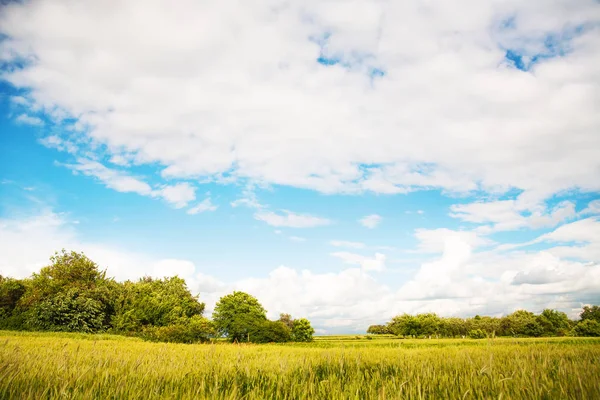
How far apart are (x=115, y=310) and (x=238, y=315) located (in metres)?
23.1

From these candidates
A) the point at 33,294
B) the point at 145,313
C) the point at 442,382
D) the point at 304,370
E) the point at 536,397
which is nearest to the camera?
the point at 536,397

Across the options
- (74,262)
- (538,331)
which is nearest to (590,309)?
(538,331)

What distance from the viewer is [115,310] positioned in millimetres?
50344

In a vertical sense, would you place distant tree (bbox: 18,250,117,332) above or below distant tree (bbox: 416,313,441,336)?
above

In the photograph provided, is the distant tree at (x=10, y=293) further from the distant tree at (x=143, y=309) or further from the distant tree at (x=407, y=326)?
the distant tree at (x=407, y=326)

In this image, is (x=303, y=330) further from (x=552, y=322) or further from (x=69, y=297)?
(x=552, y=322)

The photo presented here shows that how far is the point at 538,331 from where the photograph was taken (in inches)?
3354

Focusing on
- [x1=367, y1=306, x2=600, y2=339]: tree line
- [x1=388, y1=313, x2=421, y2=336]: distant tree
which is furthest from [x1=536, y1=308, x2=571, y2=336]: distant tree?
[x1=388, y1=313, x2=421, y2=336]: distant tree

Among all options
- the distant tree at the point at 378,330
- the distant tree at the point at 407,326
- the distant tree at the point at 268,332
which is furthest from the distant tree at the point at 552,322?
the distant tree at the point at 268,332

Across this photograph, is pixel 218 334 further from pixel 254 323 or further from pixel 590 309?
pixel 590 309

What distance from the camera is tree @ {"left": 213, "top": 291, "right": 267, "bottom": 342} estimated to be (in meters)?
38.9

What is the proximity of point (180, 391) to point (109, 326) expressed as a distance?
2181 inches

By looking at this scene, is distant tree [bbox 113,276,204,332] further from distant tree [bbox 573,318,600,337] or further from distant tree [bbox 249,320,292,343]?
distant tree [bbox 573,318,600,337]

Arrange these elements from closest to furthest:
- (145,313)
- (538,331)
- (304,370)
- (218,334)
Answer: (304,370) → (218,334) → (145,313) → (538,331)
